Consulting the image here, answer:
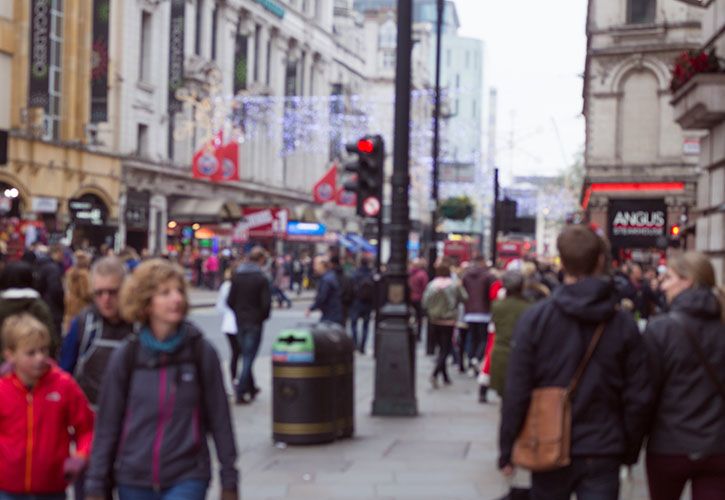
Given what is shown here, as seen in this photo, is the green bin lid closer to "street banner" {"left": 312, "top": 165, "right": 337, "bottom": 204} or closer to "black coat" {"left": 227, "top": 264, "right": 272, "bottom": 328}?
"black coat" {"left": 227, "top": 264, "right": 272, "bottom": 328}

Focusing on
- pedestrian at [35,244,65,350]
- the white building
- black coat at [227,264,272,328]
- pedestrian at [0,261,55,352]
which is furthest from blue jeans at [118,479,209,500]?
the white building

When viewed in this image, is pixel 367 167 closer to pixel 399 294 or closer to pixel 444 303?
pixel 399 294

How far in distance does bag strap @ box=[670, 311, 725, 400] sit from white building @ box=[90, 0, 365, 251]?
134 ft

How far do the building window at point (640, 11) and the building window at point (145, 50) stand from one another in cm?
1836

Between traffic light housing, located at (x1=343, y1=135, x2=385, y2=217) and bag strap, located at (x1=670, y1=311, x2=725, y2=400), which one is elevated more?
traffic light housing, located at (x1=343, y1=135, x2=385, y2=217)

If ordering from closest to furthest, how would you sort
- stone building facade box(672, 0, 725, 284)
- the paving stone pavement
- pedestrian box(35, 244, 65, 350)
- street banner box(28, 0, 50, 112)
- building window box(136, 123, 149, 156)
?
the paving stone pavement
stone building facade box(672, 0, 725, 284)
pedestrian box(35, 244, 65, 350)
street banner box(28, 0, 50, 112)
building window box(136, 123, 149, 156)

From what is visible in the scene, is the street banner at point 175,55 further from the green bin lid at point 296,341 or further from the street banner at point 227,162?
the green bin lid at point 296,341

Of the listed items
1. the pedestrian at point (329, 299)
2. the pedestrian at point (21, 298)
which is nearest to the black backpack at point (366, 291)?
the pedestrian at point (329, 299)

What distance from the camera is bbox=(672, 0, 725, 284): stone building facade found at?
1275 cm

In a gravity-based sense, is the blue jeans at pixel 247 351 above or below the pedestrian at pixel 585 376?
below

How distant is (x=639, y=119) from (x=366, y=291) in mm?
19825

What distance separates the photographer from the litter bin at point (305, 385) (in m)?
12.0

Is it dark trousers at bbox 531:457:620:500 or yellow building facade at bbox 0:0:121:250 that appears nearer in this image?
dark trousers at bbox 531:457:620:500

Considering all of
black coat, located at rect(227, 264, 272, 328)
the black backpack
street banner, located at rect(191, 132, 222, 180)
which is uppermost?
street banner, located at rect(191, 132, 222, 180)
